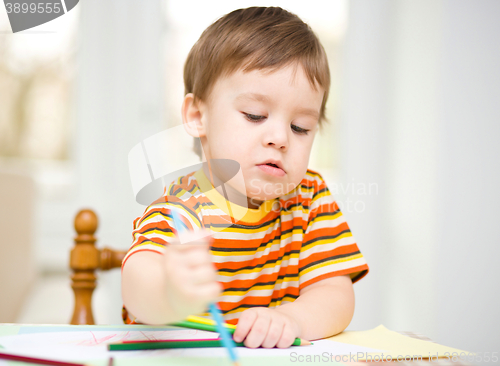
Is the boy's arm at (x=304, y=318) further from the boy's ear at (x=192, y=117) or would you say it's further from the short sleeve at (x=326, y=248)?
the boy's ear at (x=192, y=117)

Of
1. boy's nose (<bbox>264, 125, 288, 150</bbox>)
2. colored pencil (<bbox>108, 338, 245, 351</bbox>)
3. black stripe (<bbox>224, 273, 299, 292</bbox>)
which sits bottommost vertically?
black stripe (<bbox>224, 273, 299, 292</bbox>)

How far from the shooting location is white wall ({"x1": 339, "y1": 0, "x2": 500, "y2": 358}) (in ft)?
4.62

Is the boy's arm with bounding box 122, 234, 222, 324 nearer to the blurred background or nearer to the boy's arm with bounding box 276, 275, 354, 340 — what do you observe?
the boy's arm with bounding box 276, 275, 354, 340

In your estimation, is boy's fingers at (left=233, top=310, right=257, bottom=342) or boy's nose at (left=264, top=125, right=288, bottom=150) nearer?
boy's fingers at (left=233, top=310, right=257, bottom=342)

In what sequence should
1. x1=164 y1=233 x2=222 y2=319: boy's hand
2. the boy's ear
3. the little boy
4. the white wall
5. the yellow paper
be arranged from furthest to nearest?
the white wall → the boy's ear → the little boy → the yellow paper → x1=164 y1=233 x2=222 y2=319: boy's hand

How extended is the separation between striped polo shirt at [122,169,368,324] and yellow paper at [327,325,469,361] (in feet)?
0.44

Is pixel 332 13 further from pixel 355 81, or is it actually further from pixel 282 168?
pixel 282 168

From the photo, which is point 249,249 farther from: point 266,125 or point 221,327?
point 221,327

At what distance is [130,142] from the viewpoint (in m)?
1.47

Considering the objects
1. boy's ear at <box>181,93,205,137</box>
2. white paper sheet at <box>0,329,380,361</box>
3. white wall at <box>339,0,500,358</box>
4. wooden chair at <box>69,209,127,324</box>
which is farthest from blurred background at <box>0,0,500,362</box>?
white paper sheet at <box>0,329,380,361</box>

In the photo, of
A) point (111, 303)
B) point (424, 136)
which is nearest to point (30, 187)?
point (111, 303)

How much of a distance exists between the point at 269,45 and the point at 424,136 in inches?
40.3

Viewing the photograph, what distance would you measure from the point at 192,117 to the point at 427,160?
41.0 inches

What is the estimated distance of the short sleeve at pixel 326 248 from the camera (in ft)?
2.15
